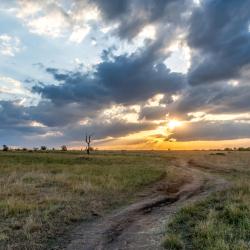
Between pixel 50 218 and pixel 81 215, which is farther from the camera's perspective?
pixel 81 215

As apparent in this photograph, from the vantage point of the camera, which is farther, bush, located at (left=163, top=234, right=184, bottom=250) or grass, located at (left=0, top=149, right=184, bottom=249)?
grass, located at (left=0, top=149, right=184, bottom=249)

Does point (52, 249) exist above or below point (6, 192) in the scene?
below

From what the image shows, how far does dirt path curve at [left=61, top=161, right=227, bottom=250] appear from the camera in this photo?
1205 centimetres

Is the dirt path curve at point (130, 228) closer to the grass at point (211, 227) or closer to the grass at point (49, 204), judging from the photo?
the grass at point (211, 227)

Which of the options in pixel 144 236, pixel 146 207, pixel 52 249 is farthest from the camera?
pixel 146 207

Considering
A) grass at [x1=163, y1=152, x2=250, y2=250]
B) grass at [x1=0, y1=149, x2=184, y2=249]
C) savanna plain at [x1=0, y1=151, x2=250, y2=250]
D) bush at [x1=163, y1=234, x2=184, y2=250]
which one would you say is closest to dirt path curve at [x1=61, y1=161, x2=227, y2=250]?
bush at [x1=163, y1=234, x2=184, y2=250]

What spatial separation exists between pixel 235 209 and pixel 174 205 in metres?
4.53

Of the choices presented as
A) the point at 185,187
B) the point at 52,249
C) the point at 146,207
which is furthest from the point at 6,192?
the point at 185,187

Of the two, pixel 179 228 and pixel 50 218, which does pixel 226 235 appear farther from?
pixel 50 218

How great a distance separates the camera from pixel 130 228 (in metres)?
14.2

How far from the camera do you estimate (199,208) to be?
17.1 meters

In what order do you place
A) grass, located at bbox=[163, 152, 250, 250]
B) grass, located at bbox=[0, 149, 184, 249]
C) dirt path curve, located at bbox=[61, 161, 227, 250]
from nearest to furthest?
grass, located at bbox=[163, 152, 250, 250]
dirt path curve, located at bbox=[61, 161, 227, 250]
grass, located at bbox=[0, 149, 184, 249]

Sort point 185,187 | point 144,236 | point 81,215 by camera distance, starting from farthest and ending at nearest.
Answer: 1. point 185,187
2. point 81,215
3. point 144,236

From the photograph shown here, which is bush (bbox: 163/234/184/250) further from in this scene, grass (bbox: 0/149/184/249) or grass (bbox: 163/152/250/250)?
grass (bbox: 0/149/184/249)
